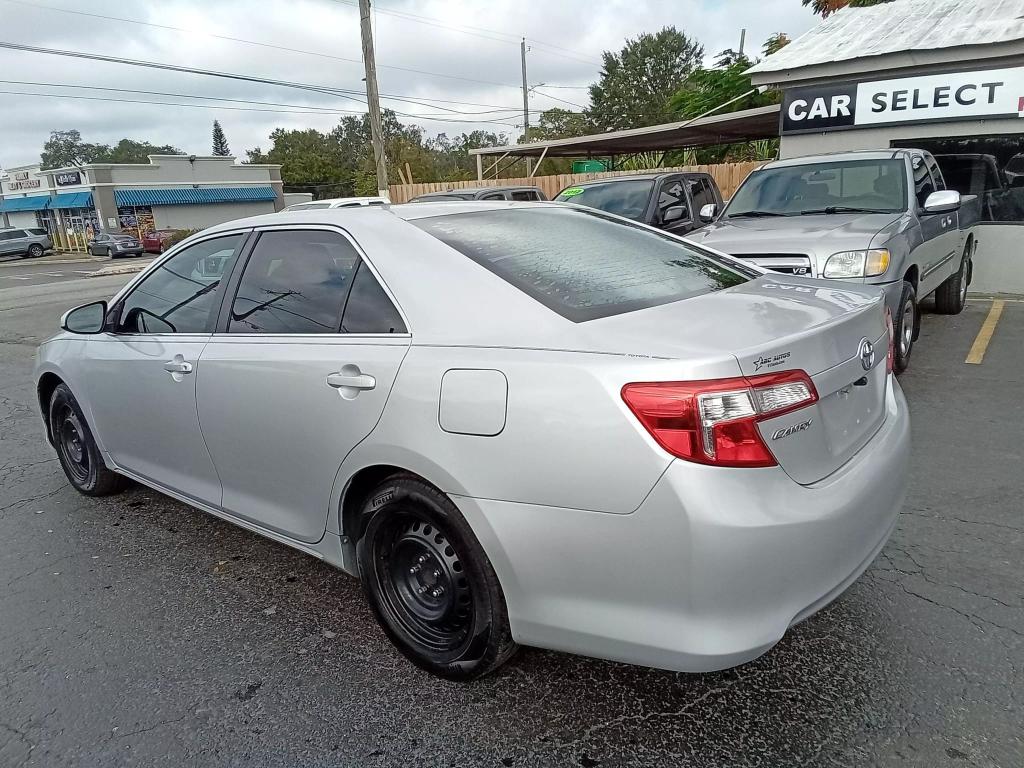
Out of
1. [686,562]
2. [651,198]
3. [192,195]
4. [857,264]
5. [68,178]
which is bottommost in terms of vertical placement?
[686,562]

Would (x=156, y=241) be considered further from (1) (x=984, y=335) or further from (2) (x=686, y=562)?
(2) (x=686, y=562)

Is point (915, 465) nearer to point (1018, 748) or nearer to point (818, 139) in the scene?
point (1018, 748)

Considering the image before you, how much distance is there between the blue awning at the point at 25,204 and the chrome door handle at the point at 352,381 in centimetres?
5611

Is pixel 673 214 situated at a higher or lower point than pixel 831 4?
lower

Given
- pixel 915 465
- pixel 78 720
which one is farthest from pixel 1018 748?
pixel 78 720

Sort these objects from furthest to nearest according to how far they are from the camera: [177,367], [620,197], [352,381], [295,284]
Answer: [620,197] < [177,367] < [295,284] < [352,381]

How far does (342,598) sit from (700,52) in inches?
3072

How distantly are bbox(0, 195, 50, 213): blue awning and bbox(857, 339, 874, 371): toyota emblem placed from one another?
57.2m

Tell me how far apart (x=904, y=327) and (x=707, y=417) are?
4.92 m

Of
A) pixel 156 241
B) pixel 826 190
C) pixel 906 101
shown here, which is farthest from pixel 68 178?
pixel 826 190

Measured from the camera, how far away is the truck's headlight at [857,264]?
5.38 meters

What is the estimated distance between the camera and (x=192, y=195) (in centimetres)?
4800

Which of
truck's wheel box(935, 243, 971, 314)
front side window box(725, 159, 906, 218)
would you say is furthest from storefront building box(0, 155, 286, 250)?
truck's wheel box(935, 243, 971, 314)

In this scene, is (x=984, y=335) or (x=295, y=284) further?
(x=984, y=335)
